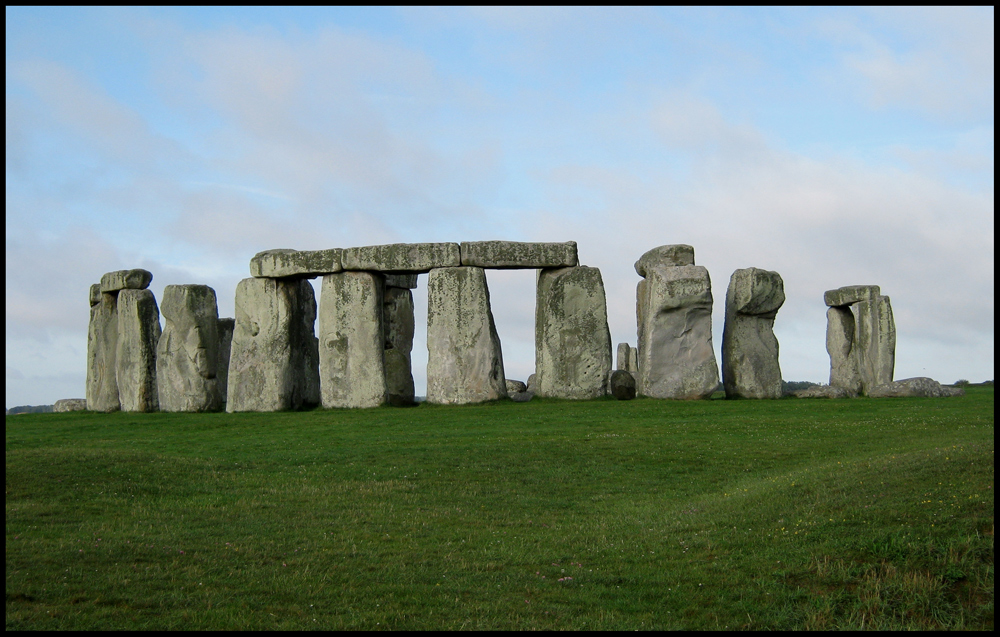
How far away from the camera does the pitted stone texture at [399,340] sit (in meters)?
29.6

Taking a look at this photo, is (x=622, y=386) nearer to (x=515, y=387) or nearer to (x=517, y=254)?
(x=517, y=254)

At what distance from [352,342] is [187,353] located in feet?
16.7

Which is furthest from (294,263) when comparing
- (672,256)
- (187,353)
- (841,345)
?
(841,345)

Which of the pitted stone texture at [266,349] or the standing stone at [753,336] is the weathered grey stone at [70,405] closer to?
the pitted stone texture at [266,349]

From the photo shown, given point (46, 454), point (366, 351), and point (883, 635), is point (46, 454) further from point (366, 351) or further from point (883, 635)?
point (883, 635)

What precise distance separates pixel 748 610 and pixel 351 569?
13.0ft

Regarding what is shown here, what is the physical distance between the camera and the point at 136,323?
28.6m

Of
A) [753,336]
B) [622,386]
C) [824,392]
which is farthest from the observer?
[753,336]

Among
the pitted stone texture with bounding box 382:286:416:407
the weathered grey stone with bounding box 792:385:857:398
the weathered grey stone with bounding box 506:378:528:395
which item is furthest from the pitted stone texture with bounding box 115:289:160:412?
the weathered grey stone with bounding box 792:385:857:398

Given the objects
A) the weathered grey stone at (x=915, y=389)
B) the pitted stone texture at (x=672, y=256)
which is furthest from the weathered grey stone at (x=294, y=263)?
the weathered grey stone at (x=915, y=389)

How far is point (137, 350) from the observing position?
28688 mm

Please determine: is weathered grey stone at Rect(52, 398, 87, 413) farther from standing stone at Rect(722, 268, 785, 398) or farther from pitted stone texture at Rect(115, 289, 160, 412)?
standing stone at Rect(722, 268, 785, 398)

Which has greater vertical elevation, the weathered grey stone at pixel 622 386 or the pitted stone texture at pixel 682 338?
the pitted stone texture at pixel 682 338

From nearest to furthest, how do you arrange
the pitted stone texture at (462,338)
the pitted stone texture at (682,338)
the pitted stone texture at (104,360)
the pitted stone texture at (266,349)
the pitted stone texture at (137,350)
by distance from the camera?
the pitted stone texture at (682,338)
the pitted stone texture at (462,338)
the pitted stone texture at (266,349)
the pitted stone texture at (137,350)
the pitted stone texture at (104,360)
